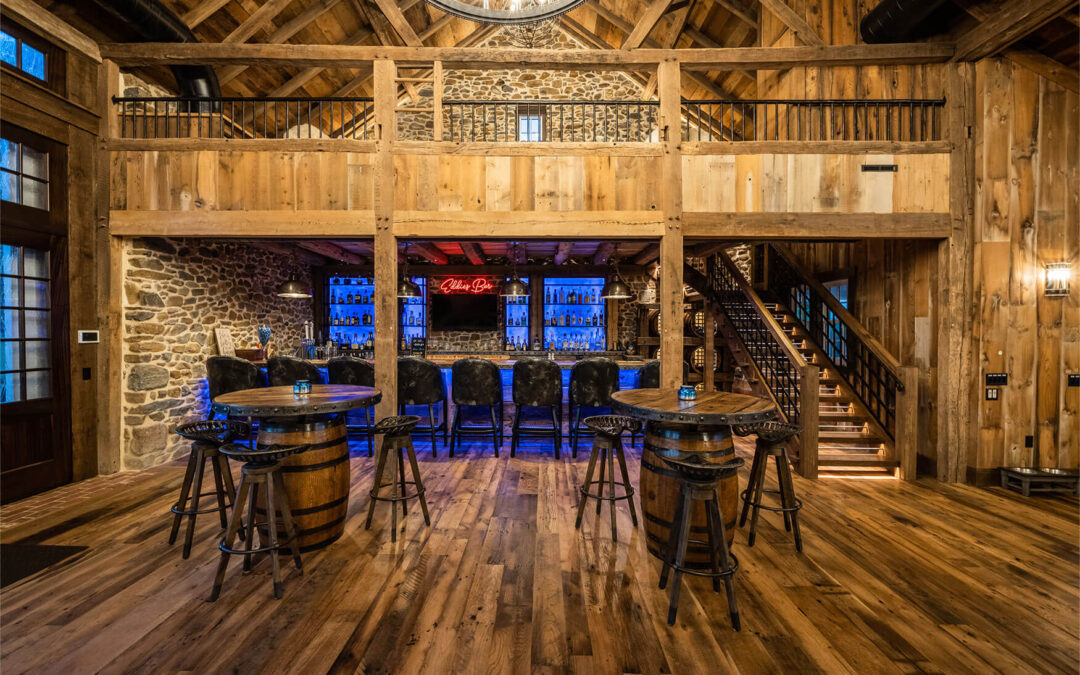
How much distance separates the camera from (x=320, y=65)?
14.8 ft

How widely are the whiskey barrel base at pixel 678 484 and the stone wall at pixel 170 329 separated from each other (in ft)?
16.1

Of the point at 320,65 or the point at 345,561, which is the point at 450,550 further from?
the point at 320,65

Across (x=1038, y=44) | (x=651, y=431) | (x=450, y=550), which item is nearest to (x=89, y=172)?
(x=450, y=550)

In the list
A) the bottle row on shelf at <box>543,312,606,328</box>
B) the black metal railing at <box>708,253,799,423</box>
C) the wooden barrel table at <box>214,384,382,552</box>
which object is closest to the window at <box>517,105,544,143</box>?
the bottle row on shelf at <box>543,312,606,328</box>

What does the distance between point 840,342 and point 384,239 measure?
230 inches

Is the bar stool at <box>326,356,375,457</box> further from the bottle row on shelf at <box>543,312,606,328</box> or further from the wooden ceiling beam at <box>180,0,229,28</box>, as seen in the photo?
the bottle row on shelf at <box>543,312,606,328</box>

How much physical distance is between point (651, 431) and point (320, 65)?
15.2ft

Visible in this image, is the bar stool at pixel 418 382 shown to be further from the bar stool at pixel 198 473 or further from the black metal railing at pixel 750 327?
the black metal railing at pixel 750 327

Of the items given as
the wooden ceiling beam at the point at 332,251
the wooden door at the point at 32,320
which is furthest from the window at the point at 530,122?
the wooden door at the point at 32,320

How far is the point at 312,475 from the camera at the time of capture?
8.96 ft

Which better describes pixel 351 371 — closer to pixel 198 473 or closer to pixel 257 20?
pixel 198 473

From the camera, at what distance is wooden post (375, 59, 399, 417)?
4395mm

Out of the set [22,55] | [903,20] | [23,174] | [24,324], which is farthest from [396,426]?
[903,20]

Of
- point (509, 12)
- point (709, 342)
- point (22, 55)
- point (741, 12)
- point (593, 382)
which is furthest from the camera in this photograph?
point (709, 342)
